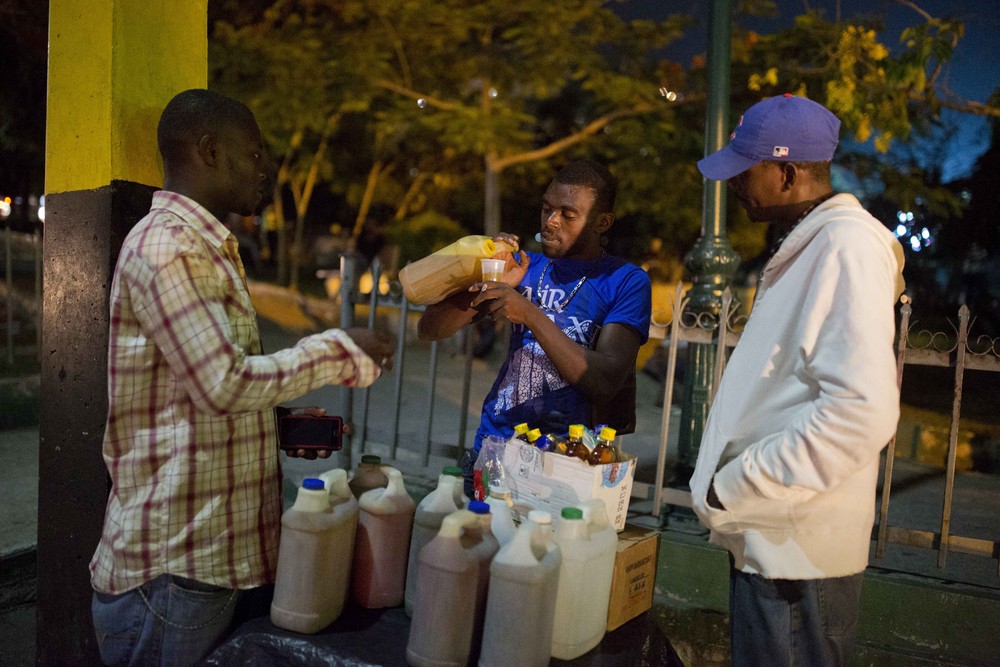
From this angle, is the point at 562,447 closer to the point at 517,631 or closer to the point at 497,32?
the point at 517,631

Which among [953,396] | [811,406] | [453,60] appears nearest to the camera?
[811,406]

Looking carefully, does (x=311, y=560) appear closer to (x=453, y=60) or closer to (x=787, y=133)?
(x=787, y=133)

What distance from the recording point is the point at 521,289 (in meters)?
2.87

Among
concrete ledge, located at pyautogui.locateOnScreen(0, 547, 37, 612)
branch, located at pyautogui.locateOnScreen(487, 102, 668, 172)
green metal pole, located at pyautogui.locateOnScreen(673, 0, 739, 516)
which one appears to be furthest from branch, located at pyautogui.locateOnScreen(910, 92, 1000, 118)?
concrete ledge, located at pyautogui.locateOnScreen(0, 547, 37, 612)

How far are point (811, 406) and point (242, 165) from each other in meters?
1.54

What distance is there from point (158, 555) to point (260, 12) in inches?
308

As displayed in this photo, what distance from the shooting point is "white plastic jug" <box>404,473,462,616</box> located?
7.05 ft

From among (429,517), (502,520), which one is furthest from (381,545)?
(502,520)

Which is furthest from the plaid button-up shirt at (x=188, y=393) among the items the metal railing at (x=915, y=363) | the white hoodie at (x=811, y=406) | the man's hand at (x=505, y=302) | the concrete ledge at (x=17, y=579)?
the concrete ledge at (x=17, y=579)

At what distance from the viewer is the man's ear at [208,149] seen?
2014 mm

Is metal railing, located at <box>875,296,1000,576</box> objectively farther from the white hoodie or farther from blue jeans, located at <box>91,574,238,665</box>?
blue jeans, located at <box>91,574,238,665</box>

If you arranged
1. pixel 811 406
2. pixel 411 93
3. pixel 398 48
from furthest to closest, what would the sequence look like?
pixel 411 93 < pixel 398 48 < pixel 811 406

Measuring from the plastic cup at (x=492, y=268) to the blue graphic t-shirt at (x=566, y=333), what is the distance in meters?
0.30

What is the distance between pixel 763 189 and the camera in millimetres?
2006
